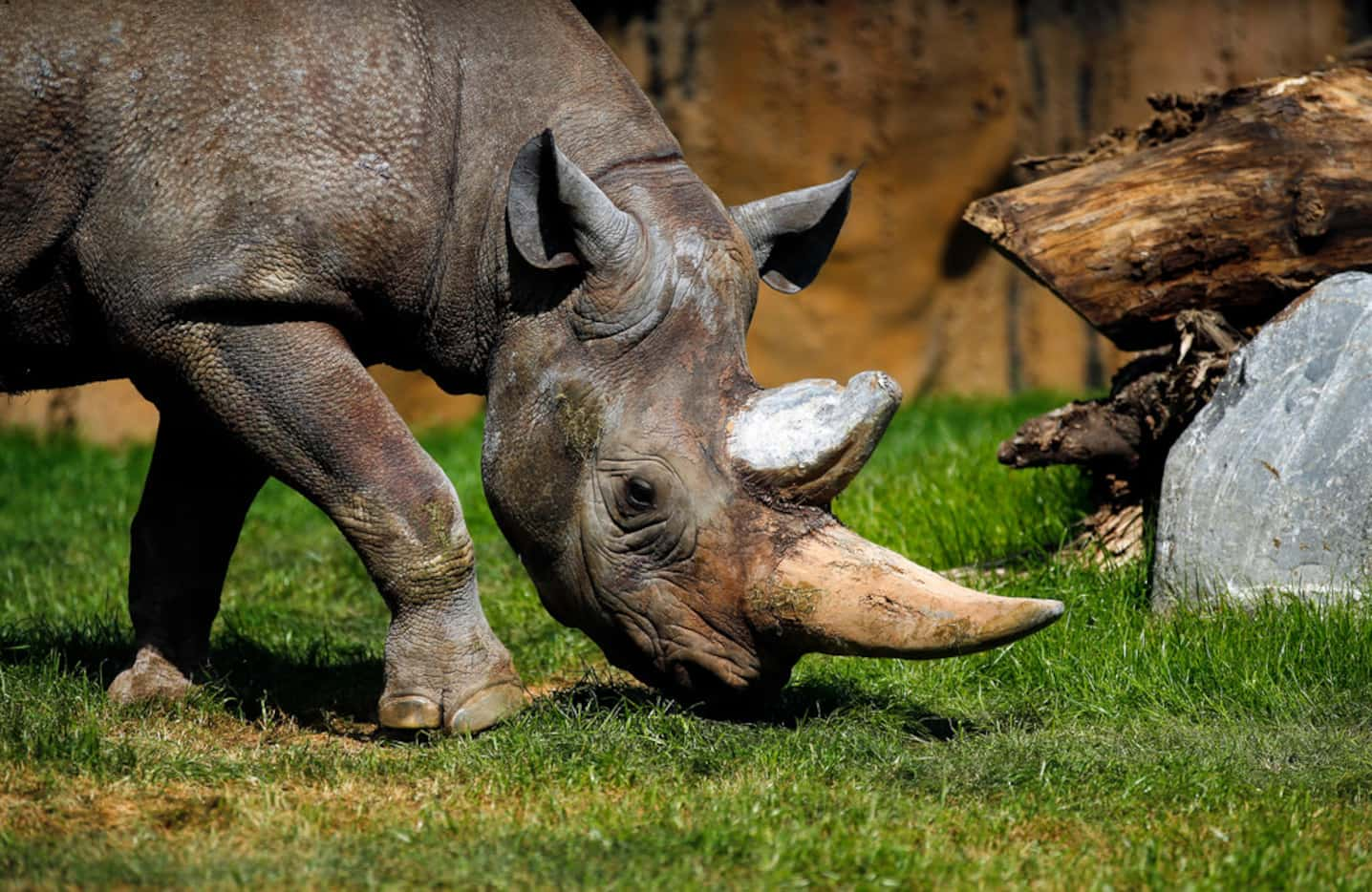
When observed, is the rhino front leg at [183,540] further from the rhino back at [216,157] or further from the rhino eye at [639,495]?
the rhino eye at [639,495]

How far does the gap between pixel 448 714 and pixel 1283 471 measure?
278cm

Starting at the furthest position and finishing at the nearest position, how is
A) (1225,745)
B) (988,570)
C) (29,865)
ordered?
(988,570)
(1225,745)
(29,865)

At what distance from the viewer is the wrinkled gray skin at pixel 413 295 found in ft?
14.8

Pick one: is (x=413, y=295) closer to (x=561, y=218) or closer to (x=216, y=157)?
(x=561, y=218)

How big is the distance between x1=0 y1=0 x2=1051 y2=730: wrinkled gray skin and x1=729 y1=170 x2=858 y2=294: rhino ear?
0.39 metres

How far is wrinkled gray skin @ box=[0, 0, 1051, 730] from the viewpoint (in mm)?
4500

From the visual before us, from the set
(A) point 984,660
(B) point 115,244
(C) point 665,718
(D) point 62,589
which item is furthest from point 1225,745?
(D) point 62,589

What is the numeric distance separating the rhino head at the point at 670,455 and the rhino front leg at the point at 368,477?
284 millimetres

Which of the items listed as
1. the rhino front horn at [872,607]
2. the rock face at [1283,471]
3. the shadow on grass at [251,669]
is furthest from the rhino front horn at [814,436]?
the shadow on grass at [251,669]

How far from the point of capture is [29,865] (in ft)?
11.3

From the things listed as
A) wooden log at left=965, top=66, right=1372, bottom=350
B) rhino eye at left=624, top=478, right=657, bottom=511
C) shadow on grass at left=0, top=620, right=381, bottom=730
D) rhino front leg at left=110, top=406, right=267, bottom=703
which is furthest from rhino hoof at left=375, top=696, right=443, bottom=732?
wooden log at left=965, top=66, right=1372, bottom=350

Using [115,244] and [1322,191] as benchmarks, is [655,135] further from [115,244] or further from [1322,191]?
[1322,191]

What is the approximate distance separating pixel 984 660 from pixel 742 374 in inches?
55.3

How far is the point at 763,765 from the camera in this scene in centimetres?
428
